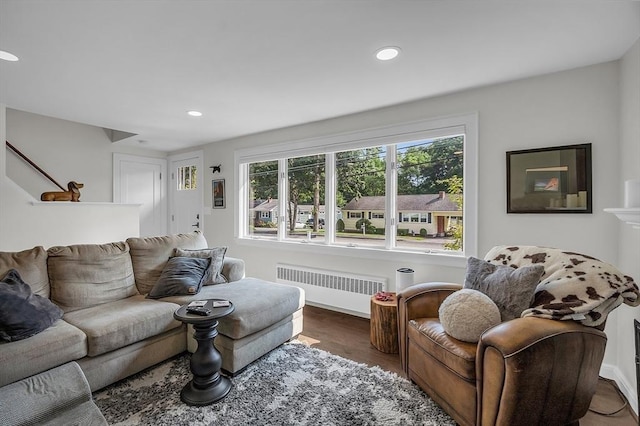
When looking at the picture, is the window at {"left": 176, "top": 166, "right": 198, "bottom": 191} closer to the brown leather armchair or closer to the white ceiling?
the white ceiling

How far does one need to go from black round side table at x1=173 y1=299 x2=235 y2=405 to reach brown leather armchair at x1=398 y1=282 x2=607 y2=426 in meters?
1.35

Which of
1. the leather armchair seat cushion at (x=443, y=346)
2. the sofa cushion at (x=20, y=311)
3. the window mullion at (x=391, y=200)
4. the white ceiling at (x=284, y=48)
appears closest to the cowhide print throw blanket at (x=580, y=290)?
the leather armchair seat cushion at (x=443, y=346)

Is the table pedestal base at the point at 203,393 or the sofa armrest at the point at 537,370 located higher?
the sofa armrest at the point at 537,370

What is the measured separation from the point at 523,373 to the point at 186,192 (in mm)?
5092

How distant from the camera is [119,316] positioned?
205 centimetres

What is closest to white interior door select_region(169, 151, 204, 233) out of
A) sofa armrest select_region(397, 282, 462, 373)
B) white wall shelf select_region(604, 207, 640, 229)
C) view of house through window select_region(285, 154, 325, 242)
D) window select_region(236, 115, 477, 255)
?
window select_region(236, 115, 477, 255)

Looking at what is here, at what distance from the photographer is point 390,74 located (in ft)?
7.68

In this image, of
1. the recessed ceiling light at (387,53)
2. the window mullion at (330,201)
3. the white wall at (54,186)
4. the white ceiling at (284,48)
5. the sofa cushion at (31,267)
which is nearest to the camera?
the white ceiling at (284,48)

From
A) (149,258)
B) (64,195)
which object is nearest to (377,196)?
(149,258)

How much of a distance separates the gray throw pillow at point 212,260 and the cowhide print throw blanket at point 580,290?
2382mm

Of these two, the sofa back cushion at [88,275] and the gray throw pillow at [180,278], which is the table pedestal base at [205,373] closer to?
the gray throw pillow at [180,278]

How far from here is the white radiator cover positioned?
321cm

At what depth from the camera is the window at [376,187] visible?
2.83 meters

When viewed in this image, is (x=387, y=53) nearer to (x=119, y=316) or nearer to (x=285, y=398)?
(x=285, y=398)
